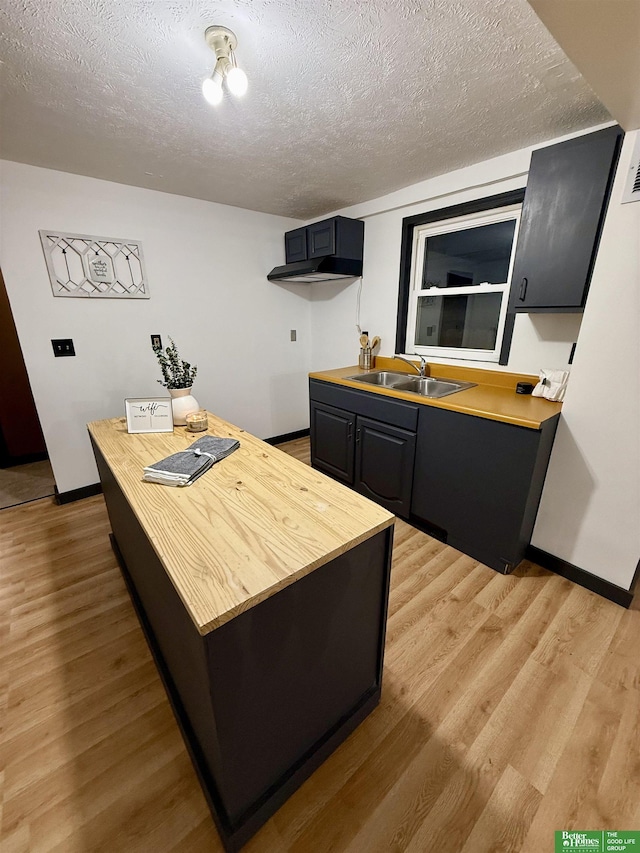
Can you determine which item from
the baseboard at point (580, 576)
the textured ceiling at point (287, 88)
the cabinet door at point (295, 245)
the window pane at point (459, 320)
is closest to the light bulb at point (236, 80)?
the textured ceiling at point (287, 88)

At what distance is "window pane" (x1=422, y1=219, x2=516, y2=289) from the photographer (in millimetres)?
2160

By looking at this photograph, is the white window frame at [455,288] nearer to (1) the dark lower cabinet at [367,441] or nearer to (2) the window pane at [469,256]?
(2) the window pane at [469,256]

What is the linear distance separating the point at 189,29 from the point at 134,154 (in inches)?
42.6

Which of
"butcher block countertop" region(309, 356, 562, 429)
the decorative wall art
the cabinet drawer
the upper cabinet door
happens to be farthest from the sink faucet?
the decorative wall art

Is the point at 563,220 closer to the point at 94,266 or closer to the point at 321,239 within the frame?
the point at 321,239

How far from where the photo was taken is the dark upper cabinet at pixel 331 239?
2.70 meters

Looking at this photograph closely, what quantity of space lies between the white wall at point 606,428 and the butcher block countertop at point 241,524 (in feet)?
4.28

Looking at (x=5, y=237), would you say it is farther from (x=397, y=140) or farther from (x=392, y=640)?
(x=392, y=640)

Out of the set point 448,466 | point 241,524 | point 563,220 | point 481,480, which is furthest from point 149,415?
point 563,220

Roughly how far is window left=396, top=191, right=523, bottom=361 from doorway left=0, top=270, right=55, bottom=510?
10.9 feet

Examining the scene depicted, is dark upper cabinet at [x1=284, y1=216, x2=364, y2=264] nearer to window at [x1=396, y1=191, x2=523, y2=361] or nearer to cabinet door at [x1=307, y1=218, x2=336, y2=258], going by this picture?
cabinet door at [x1=307, y1=218, x2=336, y2=258]

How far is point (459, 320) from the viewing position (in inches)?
97.5

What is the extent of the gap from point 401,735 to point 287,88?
247 cm

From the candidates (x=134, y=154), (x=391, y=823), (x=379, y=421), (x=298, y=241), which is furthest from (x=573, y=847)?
(x=298, y=241)
